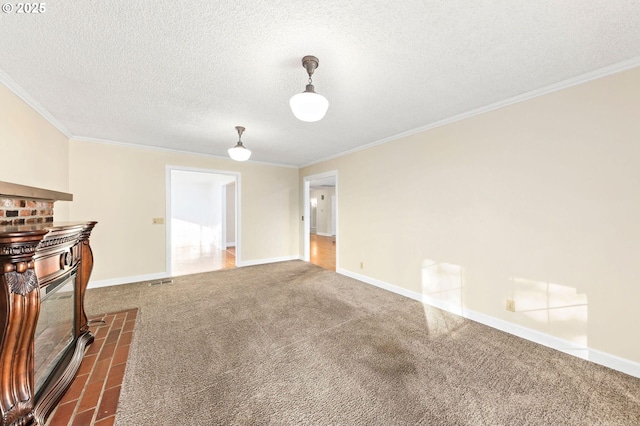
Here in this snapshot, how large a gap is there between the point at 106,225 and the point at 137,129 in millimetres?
1798

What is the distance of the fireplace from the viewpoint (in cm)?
111

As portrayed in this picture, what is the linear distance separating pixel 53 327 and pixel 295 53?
268 cm

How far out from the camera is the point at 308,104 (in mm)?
1756

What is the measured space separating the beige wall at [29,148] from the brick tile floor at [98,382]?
172cm

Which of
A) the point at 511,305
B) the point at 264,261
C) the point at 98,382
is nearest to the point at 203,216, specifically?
the point at 264,261

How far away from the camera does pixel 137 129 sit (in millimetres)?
3387

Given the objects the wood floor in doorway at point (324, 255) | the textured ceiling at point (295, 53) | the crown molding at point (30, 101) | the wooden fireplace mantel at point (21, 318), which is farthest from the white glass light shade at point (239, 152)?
the wood floor in doorway at point (324, 255)

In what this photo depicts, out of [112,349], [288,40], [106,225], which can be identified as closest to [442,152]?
[288,40]

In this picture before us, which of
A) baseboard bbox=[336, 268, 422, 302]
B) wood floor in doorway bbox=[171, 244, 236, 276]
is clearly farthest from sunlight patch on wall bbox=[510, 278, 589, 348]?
wood floor in doorway bbox=[171, 244, 236, 276]

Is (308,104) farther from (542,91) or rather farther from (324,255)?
(324,255)

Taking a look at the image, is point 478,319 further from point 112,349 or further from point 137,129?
point 137,129

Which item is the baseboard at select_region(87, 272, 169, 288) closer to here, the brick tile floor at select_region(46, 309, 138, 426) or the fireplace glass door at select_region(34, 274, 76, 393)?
the brick tile floor at select_region(46, 309, 138, 426)

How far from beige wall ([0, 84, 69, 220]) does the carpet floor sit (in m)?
1.72

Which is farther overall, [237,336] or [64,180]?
[64,180]
